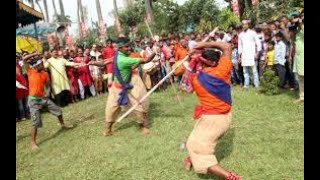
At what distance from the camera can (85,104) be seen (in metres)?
14.2

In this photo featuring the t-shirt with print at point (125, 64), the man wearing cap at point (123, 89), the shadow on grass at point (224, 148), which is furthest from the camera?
the man wearing cap at point (123, 89)

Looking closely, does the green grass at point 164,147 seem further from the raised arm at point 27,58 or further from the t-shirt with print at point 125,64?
the raised arm at point 27,58

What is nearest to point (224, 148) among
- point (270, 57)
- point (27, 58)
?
point (27, 58)

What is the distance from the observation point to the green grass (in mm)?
6812

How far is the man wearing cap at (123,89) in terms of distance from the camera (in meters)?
8.85

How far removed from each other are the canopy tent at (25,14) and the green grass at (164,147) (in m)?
6.51

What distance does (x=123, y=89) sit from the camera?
9.10m

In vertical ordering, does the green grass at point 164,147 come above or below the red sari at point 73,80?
below

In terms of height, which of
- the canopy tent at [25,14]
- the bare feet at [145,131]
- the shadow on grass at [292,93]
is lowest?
the shadow on grass at [292,93]

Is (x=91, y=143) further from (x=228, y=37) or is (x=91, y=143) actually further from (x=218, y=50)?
(x=228, y=37)

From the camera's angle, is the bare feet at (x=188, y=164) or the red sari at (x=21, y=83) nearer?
the bare feet at (x=188, y=164)

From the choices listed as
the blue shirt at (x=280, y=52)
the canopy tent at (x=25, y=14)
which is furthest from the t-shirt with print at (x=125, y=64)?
the canopy tent at (x=25, y=14)

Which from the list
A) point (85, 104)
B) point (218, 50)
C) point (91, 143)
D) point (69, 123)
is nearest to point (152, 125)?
point (91, 143)

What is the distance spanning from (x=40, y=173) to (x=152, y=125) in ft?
9.39
